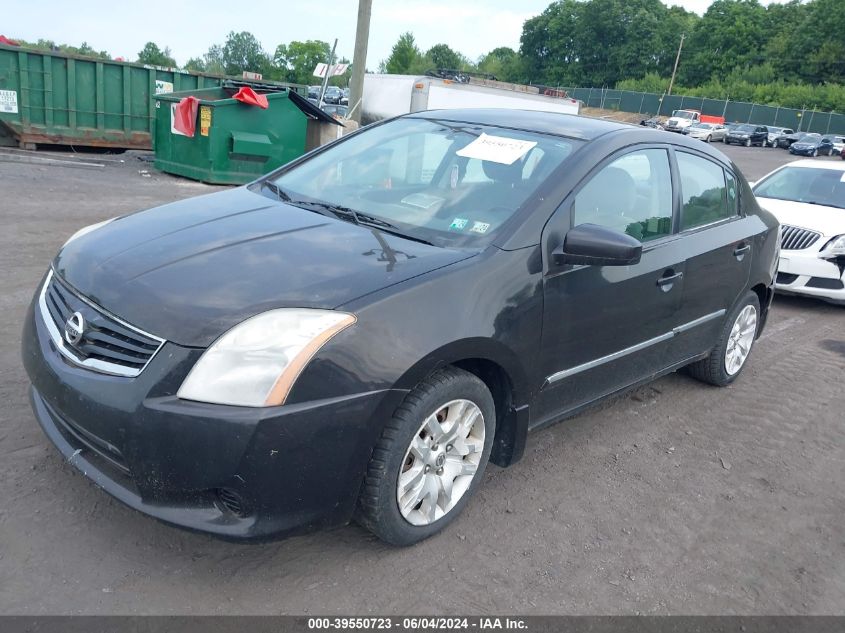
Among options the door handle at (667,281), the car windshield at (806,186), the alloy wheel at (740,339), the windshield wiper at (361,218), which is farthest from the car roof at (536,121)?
the car windshield at (806,186)

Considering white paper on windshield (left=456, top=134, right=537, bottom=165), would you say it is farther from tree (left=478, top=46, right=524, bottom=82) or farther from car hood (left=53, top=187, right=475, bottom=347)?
tree (left=478, top=46, right=524, bottom=82)

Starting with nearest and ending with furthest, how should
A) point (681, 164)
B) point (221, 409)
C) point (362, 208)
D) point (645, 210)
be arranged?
point (221, 409) < point (362, 208) < point (645, 210) < point (681, 164)

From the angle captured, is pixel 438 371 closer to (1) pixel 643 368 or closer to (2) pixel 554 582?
(2) pixel 554 582

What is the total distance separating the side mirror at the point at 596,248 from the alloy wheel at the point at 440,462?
0.78m

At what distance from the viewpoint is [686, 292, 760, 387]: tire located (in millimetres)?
4805

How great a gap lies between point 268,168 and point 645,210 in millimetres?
9334

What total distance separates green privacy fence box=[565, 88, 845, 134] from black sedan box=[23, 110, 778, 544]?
223 ft

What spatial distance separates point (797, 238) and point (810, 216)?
413 mm

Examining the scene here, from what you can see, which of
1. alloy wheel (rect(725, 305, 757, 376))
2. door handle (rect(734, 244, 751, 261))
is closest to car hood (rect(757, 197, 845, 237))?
alloy wheel (rect(725, 305, 757, 376))

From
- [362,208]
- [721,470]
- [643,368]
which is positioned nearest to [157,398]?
[362,208]

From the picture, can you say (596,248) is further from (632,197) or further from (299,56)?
(299,56)

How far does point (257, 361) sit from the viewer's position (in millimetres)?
2426

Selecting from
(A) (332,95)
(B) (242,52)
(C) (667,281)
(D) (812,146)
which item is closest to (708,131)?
(D) (812,146)
